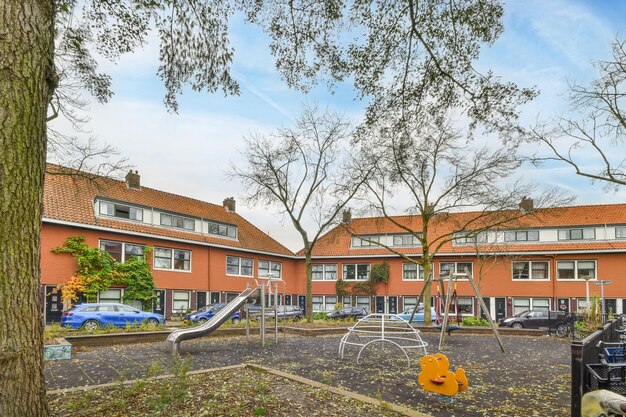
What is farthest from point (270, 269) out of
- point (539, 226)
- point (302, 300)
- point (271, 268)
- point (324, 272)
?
point (539, 226)

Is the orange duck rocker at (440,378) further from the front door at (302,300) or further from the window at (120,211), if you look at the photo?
the front door at (302,300)

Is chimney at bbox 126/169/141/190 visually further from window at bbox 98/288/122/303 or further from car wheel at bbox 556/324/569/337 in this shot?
car wheel at bbox 556/324/569/337

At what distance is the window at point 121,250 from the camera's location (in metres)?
25.2

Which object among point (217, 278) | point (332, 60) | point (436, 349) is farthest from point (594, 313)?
point (217, 278)

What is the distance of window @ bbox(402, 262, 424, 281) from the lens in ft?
114

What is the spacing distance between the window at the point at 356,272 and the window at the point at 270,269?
5327 millimetres

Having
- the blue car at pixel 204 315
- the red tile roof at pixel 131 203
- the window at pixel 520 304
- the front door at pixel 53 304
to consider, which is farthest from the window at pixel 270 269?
the window at pixel 520 304

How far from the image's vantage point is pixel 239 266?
33.5 m

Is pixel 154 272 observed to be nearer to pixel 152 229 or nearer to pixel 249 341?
pixel 152 229

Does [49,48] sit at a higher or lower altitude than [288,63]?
lower

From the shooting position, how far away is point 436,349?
13.5 metres

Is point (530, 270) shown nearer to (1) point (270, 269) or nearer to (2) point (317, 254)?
(2) point (317, 254)

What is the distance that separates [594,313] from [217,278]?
71.4 feet

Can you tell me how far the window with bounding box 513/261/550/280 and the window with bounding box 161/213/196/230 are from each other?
22.5 metres
